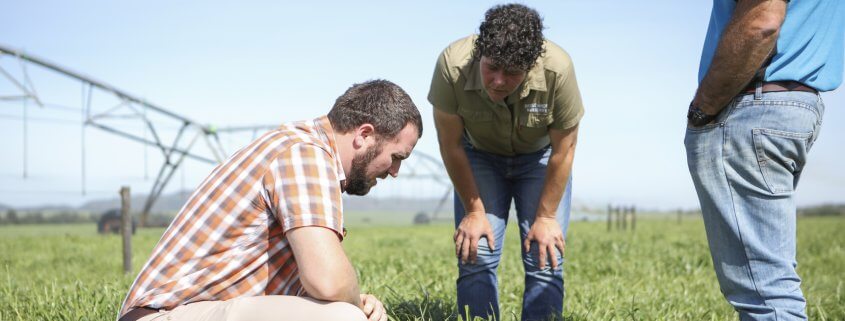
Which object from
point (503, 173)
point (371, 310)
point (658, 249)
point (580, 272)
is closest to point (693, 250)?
point (658, 249)

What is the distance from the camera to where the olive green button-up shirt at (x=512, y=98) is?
3621 mm

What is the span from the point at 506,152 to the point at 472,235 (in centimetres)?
52

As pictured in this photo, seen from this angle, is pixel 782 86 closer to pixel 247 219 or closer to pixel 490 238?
pixel 490 238

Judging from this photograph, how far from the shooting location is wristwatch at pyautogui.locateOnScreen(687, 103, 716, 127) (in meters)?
2.71

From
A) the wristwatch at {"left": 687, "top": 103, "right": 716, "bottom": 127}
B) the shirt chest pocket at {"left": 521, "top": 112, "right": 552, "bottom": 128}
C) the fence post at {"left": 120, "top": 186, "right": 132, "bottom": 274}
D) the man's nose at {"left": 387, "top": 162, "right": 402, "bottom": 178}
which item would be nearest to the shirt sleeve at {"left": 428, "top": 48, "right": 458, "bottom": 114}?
the shirt chest pocket at {"left": 521, "top": 112, "right": 552, "bottom": 128}

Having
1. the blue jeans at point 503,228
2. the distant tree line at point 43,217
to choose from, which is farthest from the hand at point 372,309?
the distant tree line at point 43,217

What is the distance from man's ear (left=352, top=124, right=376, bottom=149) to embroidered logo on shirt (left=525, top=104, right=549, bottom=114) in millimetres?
1176

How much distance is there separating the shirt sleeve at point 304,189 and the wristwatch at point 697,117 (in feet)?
4.56

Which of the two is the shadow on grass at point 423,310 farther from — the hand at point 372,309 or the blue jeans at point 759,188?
the blue jeans at point 759,188

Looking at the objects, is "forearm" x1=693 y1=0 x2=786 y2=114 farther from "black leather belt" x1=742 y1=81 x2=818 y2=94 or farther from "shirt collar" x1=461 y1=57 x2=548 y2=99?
"shirt collar" x1=461 y1=57 x2=548 y2=99

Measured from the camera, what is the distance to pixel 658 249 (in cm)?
1027

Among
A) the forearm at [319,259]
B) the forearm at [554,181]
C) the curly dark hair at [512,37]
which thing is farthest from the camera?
the forearm at [554,181]

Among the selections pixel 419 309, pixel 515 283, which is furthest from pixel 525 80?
pixel 515 283

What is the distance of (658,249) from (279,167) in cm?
876
